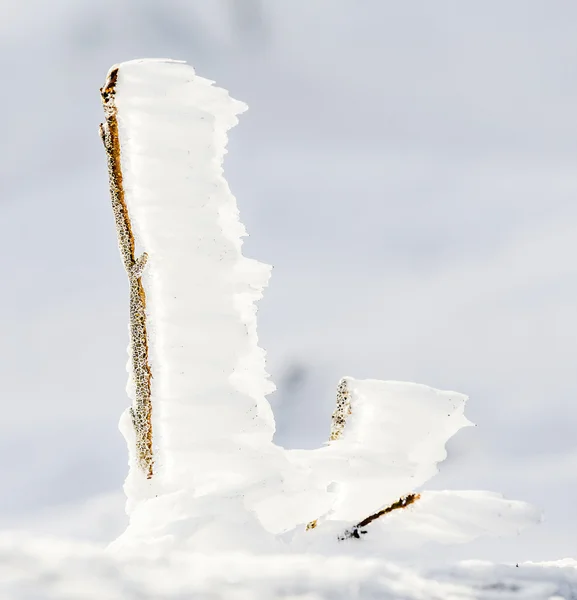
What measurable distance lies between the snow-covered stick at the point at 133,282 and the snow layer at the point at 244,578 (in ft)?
1.56

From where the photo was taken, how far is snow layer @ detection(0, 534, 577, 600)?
82 centimetres

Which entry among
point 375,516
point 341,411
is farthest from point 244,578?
point 341,411

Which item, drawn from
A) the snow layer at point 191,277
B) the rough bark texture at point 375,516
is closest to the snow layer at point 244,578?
the rough bark texture at point 375,516

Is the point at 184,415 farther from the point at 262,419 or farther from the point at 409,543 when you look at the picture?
the point at 409,543

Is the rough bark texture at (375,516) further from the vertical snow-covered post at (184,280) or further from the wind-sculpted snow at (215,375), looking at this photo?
the vertical snow-covered post at (184,280)

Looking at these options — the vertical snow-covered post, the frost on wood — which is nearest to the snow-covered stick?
the vertical snow-covered post

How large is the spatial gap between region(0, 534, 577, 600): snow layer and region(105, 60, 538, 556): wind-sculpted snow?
0.86 feet

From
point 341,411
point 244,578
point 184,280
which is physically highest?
point 184,280

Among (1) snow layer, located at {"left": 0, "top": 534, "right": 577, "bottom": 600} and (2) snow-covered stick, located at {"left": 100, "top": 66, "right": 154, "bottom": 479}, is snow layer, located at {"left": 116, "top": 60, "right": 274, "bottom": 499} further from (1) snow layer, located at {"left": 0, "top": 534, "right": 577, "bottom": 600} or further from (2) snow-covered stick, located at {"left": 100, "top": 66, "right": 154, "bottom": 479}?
(1) snow layer, located at {"left": 0, "top": 534, "right": 577, "bottom": 600}

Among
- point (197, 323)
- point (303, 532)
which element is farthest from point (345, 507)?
point (197, 323)

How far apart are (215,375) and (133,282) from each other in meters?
0.26

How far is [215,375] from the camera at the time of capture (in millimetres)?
1414

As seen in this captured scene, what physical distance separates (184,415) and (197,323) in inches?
7.6

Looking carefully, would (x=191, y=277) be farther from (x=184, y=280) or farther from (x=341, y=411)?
(x=341, y=411)
